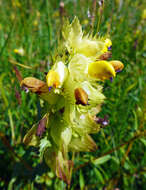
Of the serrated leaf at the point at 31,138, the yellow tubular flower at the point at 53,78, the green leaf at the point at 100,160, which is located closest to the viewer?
the yellow tubular flower at the point at 53,78

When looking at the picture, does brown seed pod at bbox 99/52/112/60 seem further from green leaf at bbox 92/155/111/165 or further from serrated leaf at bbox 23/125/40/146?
green leaf at bbox 92/155/111/165

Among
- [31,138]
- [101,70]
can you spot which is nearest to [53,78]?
[101,70]

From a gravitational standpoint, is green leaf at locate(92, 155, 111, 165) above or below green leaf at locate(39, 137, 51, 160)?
below

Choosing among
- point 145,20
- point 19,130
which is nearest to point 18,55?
point 19,130

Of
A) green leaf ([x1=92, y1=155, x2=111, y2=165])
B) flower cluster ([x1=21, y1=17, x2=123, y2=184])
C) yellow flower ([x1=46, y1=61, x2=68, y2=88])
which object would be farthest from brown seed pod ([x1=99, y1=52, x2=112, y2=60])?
green leaf ([x1=92, y1=155, x2=111, y2=165])

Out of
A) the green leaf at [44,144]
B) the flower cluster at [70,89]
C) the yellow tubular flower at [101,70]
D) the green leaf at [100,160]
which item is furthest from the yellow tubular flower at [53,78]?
the green leaf at [100,160]

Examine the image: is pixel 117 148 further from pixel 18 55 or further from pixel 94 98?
pixel 18 55

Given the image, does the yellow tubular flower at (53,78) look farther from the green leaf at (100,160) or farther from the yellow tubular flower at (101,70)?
the green leaf at (100,160)

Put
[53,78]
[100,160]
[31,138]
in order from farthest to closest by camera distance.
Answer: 1. [100,160]
2. [31,138]
3. [53,78]

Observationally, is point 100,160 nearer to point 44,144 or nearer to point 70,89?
point 44,144
